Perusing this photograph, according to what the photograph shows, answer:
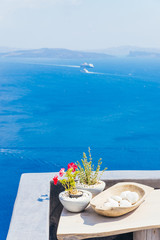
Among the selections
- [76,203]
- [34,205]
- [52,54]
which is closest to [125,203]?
[76,203]

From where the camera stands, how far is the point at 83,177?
61.9 inches

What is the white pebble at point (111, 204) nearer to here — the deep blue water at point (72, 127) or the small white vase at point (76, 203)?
the small white vase at point (76, 203)

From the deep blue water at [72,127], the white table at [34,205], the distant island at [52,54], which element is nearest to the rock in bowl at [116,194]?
the white table at [34,205]

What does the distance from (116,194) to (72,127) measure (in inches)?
1009

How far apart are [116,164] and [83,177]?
17.5 m

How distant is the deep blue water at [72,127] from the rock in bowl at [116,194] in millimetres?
12164

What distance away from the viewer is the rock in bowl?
4.23 ft

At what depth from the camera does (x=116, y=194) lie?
4.87ft

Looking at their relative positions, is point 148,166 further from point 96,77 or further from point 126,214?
point 96,77

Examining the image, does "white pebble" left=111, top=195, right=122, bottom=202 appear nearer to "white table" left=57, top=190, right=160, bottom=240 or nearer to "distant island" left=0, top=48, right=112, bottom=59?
"white table" left=57, top=190, right=160, bottom=240

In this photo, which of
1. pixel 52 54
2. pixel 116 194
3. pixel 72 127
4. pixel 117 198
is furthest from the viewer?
pixel 52 54

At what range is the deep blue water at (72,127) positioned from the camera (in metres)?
19.0

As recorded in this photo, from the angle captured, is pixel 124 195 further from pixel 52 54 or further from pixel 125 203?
pixel 52 54

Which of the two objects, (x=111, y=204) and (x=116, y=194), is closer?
(x=111, y=204)
